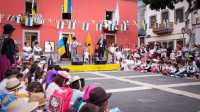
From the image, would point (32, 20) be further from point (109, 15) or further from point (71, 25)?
point (109, 15)

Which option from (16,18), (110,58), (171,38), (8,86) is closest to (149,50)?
(110,58)

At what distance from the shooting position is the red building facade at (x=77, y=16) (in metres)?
27.2

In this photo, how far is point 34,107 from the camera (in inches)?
163

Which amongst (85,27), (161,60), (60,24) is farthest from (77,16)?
(161,60)

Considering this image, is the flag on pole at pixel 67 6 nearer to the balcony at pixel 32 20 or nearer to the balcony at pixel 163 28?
the balcony at pixel 32 20

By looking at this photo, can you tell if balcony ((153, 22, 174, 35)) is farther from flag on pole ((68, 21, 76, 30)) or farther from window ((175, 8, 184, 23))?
flag on pole ((68, 21, 76, 30))

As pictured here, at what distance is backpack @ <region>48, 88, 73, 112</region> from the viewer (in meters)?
5.04

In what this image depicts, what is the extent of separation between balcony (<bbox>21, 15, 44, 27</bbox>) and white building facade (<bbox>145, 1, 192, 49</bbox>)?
12036mm

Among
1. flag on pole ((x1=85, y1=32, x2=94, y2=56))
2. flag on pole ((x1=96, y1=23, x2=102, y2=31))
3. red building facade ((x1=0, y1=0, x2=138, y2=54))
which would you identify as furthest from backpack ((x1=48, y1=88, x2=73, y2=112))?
flag on pole ((x1=96, y1=23, x2=102, y2=31))

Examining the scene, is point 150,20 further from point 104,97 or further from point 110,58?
point 104,97

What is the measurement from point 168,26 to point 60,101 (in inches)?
1336

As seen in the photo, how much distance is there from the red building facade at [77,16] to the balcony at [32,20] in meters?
0.31

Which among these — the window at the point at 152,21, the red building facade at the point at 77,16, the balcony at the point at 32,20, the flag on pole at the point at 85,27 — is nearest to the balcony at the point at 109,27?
the red building facade at the point at 77,16

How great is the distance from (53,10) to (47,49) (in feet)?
10.8
